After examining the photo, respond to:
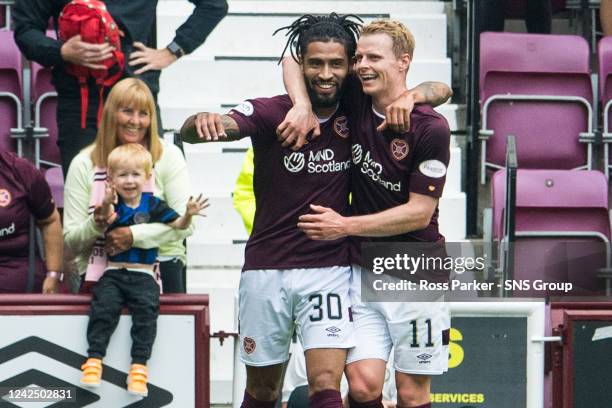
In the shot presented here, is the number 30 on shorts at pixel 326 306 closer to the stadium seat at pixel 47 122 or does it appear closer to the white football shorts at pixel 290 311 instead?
the white football shorts at pixel 290 311

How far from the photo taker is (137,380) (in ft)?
18.9

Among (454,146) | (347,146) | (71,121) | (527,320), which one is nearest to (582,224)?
(454,146)

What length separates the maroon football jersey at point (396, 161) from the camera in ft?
17.7

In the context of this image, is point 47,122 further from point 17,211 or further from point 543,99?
point 543,99

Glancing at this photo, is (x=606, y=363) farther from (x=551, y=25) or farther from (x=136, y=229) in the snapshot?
(x=551, y=25)

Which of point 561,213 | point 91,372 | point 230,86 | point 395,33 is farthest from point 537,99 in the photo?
point 91,372

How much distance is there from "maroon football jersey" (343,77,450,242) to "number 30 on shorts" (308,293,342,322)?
0.95 feet

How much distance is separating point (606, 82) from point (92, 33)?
10.1ft

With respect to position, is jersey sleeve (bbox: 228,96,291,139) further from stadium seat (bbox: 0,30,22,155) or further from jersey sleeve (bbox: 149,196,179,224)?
stadium seat (bbox: 0,30,22,155)

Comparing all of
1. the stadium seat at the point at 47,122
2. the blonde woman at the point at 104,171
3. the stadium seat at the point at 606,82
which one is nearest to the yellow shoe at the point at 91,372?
the blonde woman at the point at 104,171

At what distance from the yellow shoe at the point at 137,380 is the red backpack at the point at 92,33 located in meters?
1.30

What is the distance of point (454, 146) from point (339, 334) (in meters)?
2.62

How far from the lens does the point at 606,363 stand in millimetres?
5996

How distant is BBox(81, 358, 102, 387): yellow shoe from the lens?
18.8 ft
